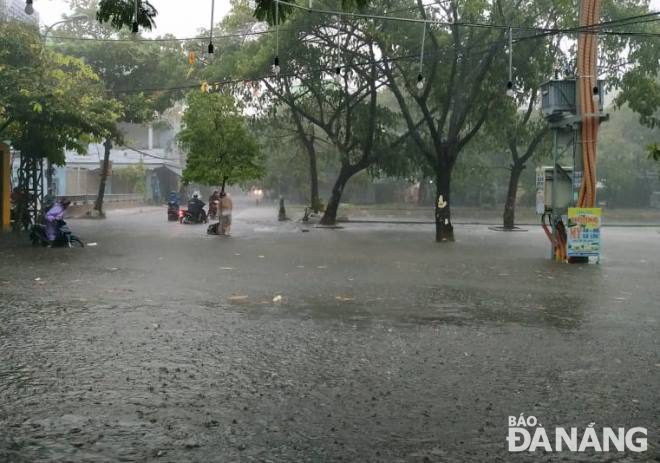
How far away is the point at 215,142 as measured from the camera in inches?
968

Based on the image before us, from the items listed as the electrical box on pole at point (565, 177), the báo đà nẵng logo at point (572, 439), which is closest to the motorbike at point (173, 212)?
the electrical box on pole at point (565, 177)

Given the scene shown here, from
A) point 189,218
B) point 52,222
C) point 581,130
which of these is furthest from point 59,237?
point 581,130

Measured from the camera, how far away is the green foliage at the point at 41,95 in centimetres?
2028

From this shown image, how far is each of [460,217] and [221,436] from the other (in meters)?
42.8

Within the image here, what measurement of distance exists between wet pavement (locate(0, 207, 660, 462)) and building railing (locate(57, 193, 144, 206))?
2788 cm

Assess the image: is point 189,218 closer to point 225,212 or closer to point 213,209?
point 213,209

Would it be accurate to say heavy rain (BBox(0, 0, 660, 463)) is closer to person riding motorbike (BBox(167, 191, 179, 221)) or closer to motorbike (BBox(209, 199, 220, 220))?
person riding motorbike (BBox(167, 191, 179, 221))

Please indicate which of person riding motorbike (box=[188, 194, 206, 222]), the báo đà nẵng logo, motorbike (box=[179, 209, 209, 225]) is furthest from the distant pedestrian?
the báo đà nẵng logo

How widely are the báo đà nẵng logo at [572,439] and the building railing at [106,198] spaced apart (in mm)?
35197

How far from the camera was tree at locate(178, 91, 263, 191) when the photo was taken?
80.8 ft

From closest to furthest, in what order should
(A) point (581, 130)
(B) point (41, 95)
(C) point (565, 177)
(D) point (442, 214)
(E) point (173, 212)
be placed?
(A) point (581, 130) → (C) point (565, 177) → (B) point (41, 95) → (D) point (442, 214) → (E) point (173, 212)

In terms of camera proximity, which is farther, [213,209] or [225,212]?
[213,209]

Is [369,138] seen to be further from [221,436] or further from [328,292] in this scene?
[221,436]

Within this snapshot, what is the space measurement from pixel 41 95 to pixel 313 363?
17672 millimetres
